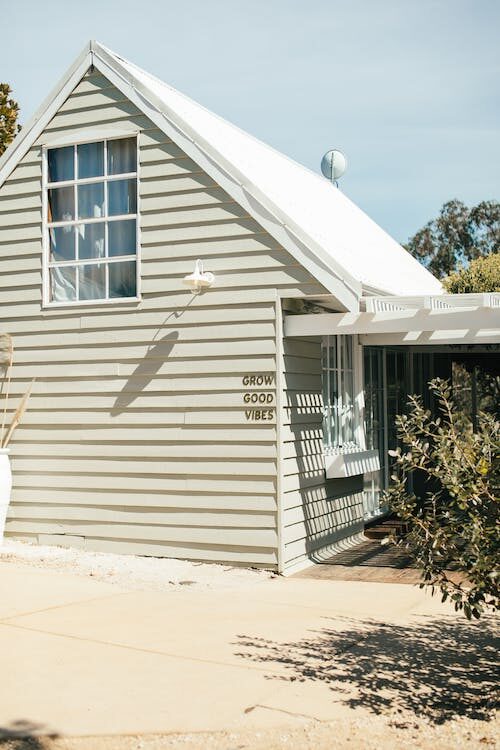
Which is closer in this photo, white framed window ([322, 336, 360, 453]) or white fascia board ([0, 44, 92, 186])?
white fascia board ([0, 44, 92, 186])

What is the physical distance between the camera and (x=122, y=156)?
988cm

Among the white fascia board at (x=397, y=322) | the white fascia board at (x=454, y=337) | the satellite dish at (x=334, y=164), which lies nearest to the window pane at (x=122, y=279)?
the white fascia board at (x=397, y=322)

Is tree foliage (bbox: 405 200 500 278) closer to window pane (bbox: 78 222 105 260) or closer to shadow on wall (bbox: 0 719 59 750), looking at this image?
window pane (bbox: 78 222 105 260)

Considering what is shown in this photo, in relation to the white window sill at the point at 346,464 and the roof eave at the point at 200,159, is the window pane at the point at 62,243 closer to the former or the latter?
the roof eave at the point at 200,159

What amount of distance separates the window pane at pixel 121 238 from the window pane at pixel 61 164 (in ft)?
2.71

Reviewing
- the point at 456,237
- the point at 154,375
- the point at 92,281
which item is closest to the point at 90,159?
the point at 92,281

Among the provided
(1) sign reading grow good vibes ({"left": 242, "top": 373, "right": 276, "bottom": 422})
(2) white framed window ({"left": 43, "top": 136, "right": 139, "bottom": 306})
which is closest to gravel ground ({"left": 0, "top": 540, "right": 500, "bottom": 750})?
(1) sign reading grow good vibes ({"left": 242, "top": 373, "right": 276, "bottom": 422})

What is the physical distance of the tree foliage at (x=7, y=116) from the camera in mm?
19281

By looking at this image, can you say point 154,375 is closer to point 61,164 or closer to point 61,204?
point 61,204

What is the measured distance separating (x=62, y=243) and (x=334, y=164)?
23.2 feet

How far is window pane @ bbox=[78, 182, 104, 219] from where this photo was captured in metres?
10.1

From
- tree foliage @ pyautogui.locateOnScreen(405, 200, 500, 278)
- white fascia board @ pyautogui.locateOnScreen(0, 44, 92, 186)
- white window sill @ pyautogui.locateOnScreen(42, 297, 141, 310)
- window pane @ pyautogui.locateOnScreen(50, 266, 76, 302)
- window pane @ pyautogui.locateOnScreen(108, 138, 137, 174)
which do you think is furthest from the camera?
tree foliage @ pyautogui.locateOnScreen(405, 200, 500, 278)

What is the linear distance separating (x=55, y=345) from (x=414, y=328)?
13.1ft

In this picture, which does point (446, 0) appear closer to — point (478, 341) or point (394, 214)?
Result: point (478, 341)
